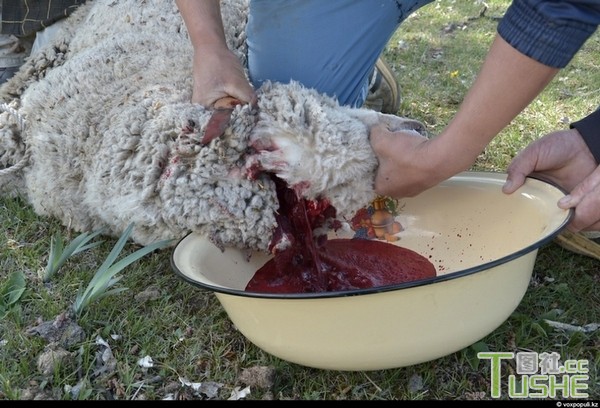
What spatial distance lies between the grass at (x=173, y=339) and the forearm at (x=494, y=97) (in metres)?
0.50

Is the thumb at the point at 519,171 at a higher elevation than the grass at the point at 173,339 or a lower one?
higher

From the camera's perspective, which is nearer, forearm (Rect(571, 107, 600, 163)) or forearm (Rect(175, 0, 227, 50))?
forearm (Rect(571, 107, 600, 163))

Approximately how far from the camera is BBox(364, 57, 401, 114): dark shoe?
115 inches

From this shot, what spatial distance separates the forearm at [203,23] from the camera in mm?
1888

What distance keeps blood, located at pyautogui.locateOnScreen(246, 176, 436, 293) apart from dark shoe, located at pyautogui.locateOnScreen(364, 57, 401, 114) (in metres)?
1.15

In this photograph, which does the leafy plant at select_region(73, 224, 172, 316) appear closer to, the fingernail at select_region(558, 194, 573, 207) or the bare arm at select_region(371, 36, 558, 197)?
the bare arm at select_region(371, 36, 558, 197)

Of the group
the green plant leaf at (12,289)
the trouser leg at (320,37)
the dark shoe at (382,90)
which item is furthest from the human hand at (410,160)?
the dark shoe at (382,90)

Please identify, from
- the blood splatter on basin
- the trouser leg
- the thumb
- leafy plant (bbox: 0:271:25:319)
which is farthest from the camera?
the trouser leg

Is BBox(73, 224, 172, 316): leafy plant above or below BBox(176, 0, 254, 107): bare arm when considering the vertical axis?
below

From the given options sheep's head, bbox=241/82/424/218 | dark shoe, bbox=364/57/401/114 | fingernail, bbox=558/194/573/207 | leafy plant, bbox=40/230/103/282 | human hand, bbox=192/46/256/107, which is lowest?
dark shoe, bbox=364/57/401/114

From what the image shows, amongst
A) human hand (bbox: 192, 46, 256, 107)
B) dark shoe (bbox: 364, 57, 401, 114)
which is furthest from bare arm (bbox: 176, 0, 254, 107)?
dark shoe (bbox: 364, 57, 401, 114)
